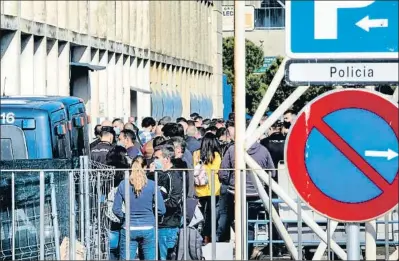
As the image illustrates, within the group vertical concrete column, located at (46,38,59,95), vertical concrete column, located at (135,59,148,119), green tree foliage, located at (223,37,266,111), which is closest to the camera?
vertical concrete column, located at (46,38,59,95)

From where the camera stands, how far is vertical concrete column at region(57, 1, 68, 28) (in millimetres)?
32062

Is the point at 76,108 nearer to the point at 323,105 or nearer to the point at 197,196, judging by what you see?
the point at 197,196

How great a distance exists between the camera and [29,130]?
1479cm

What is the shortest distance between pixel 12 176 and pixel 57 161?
1.75 m

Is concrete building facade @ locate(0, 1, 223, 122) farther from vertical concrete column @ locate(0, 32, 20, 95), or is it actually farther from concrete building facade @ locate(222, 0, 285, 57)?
concrete building facade @ locate(222, 0, 285, 57)

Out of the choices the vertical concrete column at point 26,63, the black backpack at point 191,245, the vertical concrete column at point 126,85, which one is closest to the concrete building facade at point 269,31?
the vertical concrete column at point 126,85

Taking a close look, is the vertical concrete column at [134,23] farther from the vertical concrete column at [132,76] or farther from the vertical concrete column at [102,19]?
the vertical concrete column at [102,19]

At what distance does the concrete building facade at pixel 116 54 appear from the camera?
95.4 ft

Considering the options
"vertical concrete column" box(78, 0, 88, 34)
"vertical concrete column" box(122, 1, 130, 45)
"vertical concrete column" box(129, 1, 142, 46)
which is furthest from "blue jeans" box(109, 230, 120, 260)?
"vertical concrete column" box(129, 1, 142, 46)

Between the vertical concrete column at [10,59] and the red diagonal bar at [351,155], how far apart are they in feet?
68.5

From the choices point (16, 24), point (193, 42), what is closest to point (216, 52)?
point (193, 42)

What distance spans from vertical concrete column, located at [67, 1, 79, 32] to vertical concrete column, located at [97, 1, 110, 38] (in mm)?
3413

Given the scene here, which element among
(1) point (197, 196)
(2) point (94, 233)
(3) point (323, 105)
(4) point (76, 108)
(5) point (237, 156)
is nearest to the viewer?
(3) point (323, 105)

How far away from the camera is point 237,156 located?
35.3ft
